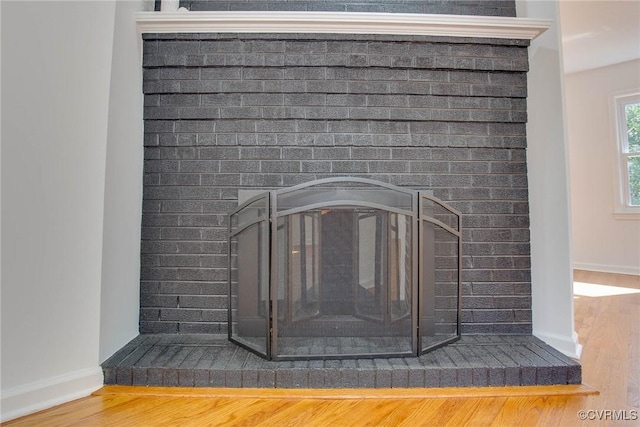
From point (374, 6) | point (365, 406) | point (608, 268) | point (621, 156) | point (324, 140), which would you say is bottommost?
point (365, 406)

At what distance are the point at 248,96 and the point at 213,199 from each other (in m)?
0.56

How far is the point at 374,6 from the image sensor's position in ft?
6.07

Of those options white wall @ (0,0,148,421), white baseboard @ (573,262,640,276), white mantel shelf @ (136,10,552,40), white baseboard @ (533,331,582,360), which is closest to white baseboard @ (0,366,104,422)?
white wall @ (0,0,148,421)

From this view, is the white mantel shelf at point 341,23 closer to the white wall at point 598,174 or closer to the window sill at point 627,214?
the white wall at point 598,174

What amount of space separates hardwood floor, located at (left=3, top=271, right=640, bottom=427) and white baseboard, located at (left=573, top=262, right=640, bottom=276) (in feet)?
10.2

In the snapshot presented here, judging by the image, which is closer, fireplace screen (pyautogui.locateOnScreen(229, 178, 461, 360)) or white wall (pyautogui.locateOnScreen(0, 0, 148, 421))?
white wall (pyautogui.locateOnScreen(0, 0, 148, 421))

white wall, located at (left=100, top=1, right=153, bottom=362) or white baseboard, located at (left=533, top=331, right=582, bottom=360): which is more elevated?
white wall, located at (left=100, top=1, right=153, bottom=362)

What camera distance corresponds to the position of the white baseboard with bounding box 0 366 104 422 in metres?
1.18

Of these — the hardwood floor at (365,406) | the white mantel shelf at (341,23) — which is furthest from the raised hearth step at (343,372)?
the white mantel shelf at (341,23)

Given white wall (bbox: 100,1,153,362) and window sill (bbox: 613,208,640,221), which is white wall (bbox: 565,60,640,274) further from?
white wall (bbox: 100,1,153,362)

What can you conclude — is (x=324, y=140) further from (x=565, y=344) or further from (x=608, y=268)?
(x=608, y=268)

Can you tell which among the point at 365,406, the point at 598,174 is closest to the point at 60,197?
the point at 365,406

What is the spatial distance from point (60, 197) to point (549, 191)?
7.17ft

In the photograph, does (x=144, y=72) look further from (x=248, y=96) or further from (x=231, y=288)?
(x=231, y=288)
